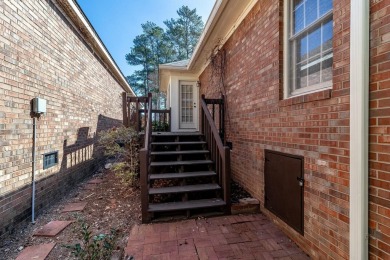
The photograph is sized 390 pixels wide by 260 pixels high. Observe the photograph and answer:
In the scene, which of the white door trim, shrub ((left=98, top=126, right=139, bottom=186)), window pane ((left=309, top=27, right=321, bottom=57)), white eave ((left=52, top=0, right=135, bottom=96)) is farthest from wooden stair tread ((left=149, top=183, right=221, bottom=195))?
the white door trim

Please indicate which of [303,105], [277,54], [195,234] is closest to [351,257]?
[303,105]

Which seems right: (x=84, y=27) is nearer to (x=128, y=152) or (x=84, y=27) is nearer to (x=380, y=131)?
(x=128, y=152)

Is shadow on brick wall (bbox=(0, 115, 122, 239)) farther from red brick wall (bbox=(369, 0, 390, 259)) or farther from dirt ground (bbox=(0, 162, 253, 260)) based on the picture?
red brick wall (bbox=(369, 0, 390, 259))

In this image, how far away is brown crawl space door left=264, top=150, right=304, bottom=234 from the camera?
7.80 feet

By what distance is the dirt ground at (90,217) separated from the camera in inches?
95.2

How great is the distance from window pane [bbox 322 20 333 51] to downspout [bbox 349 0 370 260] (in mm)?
509

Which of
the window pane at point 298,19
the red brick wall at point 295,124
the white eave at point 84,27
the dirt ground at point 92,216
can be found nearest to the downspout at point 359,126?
the red brick wall at point 295,124

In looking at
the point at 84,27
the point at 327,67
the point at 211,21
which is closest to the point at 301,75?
the point at 327,67

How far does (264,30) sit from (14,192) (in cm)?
416

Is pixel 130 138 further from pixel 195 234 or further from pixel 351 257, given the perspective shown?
pixel 351 257

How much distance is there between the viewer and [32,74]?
3129 mm

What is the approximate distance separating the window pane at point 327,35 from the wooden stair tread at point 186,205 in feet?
8.01

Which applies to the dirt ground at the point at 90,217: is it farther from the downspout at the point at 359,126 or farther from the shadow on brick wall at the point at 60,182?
the downspout at the point at 359,126

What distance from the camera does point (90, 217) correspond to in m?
3.17
